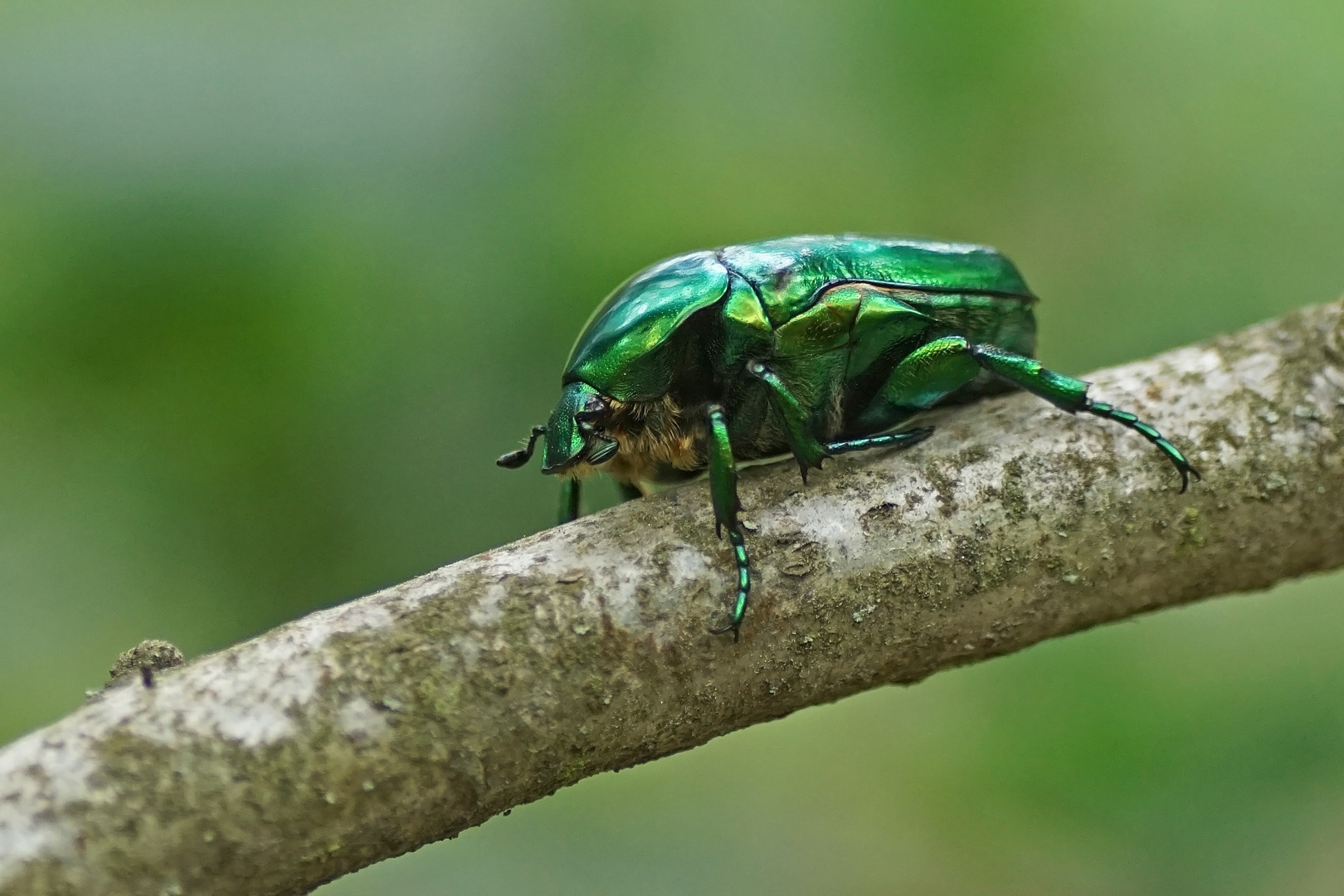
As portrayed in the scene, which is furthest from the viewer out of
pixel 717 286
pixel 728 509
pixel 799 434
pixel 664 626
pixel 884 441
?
pixel 717 286

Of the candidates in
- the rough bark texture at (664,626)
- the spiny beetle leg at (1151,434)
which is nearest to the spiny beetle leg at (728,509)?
the rough bark texture at (664,626)

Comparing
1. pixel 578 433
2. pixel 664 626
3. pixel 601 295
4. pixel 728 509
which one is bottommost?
pixel 664 626

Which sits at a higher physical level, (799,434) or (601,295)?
(601,295)

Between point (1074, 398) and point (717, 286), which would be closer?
point (1074, 398)

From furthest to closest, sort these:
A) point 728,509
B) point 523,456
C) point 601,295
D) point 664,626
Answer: point 601,295
point 523,456
point 728,509
point 664,626

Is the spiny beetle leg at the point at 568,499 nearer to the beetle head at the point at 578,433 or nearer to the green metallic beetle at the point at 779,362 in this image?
the green metallic beetle at the point at 779,362

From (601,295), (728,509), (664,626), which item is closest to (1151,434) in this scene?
(728,509)

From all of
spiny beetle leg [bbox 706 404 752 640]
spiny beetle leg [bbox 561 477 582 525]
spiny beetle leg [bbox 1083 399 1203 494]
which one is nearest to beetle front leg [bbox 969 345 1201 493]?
spiny beetle leg [bbox 1083 399 1203 494]

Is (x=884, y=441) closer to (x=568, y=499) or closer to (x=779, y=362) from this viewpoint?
(x=779, y=362)
